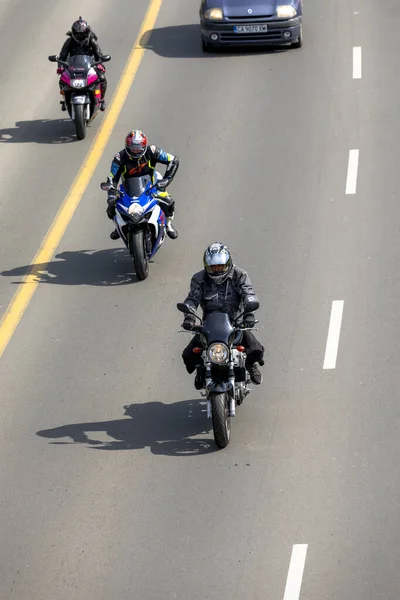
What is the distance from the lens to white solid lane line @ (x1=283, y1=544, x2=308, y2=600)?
35.0ft

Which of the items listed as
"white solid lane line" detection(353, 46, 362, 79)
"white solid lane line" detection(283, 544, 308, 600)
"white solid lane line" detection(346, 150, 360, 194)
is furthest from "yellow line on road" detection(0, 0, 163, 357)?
"white solid lane line" detection(283, 544, 308, 600)

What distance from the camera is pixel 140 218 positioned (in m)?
18.0

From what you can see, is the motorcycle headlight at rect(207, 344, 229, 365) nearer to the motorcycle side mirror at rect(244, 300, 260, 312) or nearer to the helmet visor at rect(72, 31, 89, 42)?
the motorcycle side mirror at rect(244, 300, 260, 312)

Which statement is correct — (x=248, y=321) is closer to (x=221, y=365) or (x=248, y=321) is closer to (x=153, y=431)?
(x=221, y=365)

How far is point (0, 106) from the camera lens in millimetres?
25844

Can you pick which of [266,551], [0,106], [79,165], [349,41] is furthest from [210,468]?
[349,41]

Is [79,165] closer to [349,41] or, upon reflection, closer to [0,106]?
[0,106]

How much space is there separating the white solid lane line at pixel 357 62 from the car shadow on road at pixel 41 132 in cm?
535

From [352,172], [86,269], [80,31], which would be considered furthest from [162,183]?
[80,31]

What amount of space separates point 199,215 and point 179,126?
164 inches

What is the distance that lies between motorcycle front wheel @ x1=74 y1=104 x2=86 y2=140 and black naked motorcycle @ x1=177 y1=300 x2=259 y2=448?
34.4ft

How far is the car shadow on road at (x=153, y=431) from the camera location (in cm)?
1348

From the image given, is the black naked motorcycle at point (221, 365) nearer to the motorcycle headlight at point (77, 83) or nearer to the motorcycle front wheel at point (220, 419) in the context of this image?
the motorcycle front wheel at point (220, 419)

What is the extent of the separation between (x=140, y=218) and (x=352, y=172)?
190 inches
